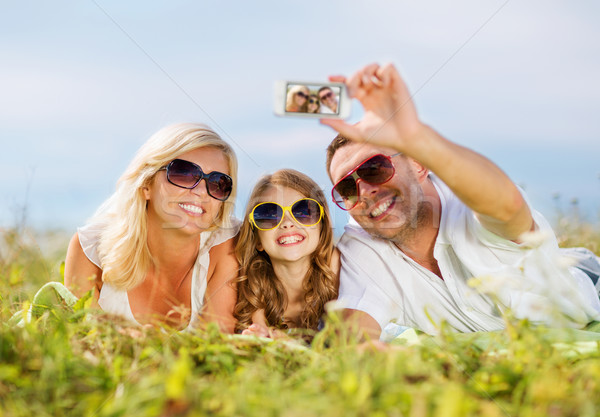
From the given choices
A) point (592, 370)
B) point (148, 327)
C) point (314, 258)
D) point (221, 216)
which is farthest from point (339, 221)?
point (592, 370)

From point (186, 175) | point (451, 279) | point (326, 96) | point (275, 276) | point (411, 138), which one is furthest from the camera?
point (275, 276)

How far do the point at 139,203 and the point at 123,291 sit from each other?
0.65 metres

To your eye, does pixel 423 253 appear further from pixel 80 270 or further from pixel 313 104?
pixel 80 270

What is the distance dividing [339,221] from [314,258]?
0.35 metres

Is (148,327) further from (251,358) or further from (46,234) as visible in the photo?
(46,234)

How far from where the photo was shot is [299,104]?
2.81 metres

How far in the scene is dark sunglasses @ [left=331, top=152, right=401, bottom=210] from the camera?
3666 mm

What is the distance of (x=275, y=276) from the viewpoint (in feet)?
13.3

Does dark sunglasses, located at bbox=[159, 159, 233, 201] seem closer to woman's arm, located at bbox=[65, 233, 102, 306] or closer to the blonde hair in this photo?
the blonde hair

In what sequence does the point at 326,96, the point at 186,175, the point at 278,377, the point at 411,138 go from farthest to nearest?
1. the point at 186,175
2. the point at 326,96
3. the point at 411,138
4. the point at 278,377

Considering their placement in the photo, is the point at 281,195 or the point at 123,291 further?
the point at 123,291

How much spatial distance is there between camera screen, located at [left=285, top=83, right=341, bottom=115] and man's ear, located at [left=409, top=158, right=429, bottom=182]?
4.09 ft

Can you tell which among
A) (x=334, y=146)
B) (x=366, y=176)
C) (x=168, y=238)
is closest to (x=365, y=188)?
(x=366, y=176)

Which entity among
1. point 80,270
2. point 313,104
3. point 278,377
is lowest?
point 80,270
